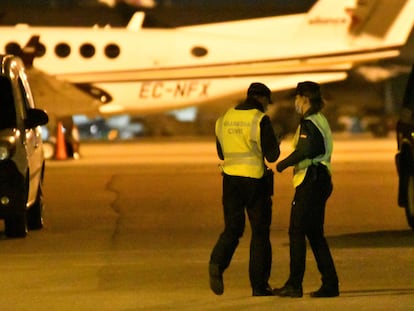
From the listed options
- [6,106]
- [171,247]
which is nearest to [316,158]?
[171,247]

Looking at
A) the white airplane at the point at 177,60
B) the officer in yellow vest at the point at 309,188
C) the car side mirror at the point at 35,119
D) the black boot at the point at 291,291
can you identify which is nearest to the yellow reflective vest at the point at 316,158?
the officer in yellow vest at the point at 309,188

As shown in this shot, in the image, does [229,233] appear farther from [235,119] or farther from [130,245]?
[130,245]

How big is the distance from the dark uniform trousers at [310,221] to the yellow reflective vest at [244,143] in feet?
1.32

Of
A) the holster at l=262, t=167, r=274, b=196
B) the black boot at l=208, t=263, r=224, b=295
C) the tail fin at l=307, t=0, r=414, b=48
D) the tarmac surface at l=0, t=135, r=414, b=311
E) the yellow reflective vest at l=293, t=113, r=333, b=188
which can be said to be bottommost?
the tail fin at l=307, t=0, r=414, b=48

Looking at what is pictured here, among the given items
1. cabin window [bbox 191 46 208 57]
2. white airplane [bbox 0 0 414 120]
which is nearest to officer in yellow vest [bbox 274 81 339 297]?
white airplane [bbox 0 0 414 120]

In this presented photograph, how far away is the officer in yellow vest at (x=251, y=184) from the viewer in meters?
11.4


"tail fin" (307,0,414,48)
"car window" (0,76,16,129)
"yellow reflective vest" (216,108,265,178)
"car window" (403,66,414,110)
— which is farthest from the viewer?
"tail fin" (307,0,414,48)

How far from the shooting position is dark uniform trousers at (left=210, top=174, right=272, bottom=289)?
11422mm

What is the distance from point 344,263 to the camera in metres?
13.5

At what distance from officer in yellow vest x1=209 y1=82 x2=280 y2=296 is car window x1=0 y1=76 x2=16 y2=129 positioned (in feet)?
15.9

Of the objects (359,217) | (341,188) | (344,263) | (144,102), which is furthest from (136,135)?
(344,263)

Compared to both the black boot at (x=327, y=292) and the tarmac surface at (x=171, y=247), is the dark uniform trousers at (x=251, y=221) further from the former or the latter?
the black boot at (x=327, y=292)

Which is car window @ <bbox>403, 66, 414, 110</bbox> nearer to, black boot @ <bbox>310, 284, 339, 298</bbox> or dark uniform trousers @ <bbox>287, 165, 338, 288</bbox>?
dark uniform trousers @ <bbox>287, 165, 338, 288</bbox>

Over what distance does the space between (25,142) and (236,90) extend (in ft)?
69.5
